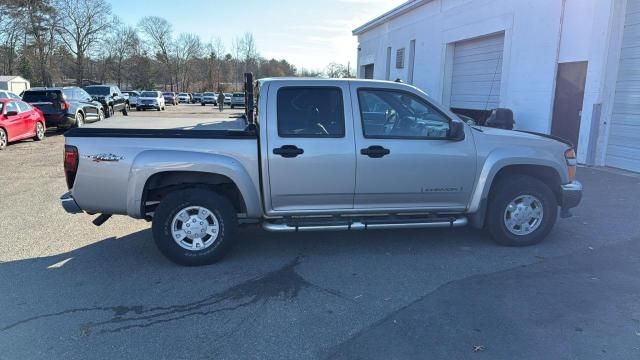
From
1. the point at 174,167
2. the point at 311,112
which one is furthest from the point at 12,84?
the point at 311,112

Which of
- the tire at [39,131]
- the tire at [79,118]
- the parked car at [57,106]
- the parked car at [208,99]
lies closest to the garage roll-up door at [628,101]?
the tire at [39,131]

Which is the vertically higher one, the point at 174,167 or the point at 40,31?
the point at 40,31

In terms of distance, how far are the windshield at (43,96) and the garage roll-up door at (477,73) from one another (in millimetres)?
14272

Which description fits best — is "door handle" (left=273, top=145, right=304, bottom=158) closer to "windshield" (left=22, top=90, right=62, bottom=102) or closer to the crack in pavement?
the crack in pavement

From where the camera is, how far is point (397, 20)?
22.8 meters

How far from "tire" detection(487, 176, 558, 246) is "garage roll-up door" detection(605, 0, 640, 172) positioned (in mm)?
6148

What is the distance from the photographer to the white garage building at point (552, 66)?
10.2 metres

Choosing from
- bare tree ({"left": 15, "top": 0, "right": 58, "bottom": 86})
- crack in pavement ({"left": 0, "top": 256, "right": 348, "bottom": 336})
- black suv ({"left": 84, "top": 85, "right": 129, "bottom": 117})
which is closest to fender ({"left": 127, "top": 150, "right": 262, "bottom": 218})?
crack in pavement ({"left": 0, "top": 256, "right": 348, "bottom": 336})

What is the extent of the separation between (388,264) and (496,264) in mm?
1113

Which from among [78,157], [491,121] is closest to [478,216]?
[78,157]

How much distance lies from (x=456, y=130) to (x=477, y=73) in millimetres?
11730

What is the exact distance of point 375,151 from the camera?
4895mm

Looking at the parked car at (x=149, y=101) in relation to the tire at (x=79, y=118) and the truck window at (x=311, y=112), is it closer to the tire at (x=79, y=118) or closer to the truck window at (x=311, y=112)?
the tire at (x=79, y=118)

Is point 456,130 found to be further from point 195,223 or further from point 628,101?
point 628,101
